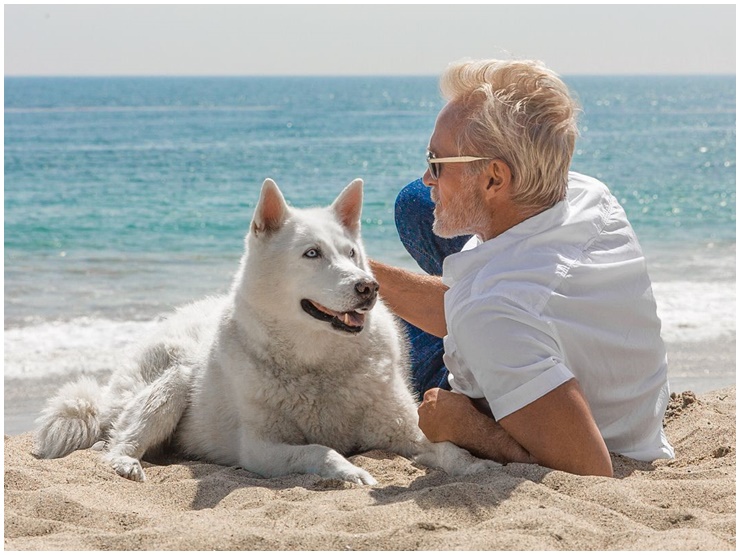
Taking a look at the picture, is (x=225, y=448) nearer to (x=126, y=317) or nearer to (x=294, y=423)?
(x=294, y=423)

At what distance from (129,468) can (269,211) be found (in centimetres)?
139

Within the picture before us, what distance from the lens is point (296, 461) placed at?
13.1 feet

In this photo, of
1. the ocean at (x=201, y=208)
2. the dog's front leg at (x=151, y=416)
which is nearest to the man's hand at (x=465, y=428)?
the ocean at (x=201, y=208)

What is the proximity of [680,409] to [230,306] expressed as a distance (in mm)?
2557

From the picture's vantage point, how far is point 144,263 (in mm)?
12812

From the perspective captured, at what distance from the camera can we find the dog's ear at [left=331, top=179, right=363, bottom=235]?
452 cm

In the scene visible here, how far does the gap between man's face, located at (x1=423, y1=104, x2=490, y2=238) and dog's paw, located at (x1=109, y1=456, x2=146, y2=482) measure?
1.85m

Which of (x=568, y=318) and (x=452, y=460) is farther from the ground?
(x=568, y=318)

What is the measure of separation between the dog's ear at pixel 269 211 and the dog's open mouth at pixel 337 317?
1.42 feet

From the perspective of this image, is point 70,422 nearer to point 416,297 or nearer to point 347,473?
point 347,473

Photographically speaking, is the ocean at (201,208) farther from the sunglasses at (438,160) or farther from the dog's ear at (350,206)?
A: the dog's ear at (350,206)

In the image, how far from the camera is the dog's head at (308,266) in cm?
405

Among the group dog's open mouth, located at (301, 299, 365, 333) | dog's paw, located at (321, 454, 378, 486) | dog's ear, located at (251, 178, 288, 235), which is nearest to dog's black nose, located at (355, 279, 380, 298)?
dog's open mouth, located at (301, 299, 365, 333)

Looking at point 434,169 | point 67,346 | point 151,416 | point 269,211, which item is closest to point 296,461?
point 151,416
